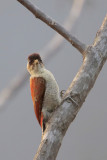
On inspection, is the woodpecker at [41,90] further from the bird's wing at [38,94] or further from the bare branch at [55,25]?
the bare branch at [55,25]

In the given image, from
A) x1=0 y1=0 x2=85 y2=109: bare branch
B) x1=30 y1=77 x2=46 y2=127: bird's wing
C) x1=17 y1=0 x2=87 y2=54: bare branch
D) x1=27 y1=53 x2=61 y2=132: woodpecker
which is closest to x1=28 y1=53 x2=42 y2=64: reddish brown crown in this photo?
x1=27 y1=53 x2=61 y2=132: woodpecker

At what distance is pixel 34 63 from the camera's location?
1828 millimetres

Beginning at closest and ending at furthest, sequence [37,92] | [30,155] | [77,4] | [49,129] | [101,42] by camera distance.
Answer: [49,129]
[101,42]
[37,92]
[77,4]
[30,155]

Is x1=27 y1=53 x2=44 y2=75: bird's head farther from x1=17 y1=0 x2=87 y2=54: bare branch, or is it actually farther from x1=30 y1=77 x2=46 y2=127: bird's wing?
x1=17 y1=0 x2=87 y2=54: bare branch

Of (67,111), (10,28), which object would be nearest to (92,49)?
(67,111)

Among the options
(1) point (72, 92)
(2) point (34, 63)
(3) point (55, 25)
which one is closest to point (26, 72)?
(2) point (34, 63)

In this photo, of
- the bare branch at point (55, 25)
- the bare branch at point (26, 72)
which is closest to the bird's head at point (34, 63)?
the bare branch at point (55, 25)

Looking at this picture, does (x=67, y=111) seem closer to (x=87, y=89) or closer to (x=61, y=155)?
(x=87, y=89)

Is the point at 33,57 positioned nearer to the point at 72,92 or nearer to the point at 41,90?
the point at 41,90

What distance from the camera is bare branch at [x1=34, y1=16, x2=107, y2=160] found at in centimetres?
134

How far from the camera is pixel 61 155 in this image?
160 inches

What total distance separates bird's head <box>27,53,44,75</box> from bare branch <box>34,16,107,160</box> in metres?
0.31

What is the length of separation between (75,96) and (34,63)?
0.41 meters

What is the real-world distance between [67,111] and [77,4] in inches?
62.8
